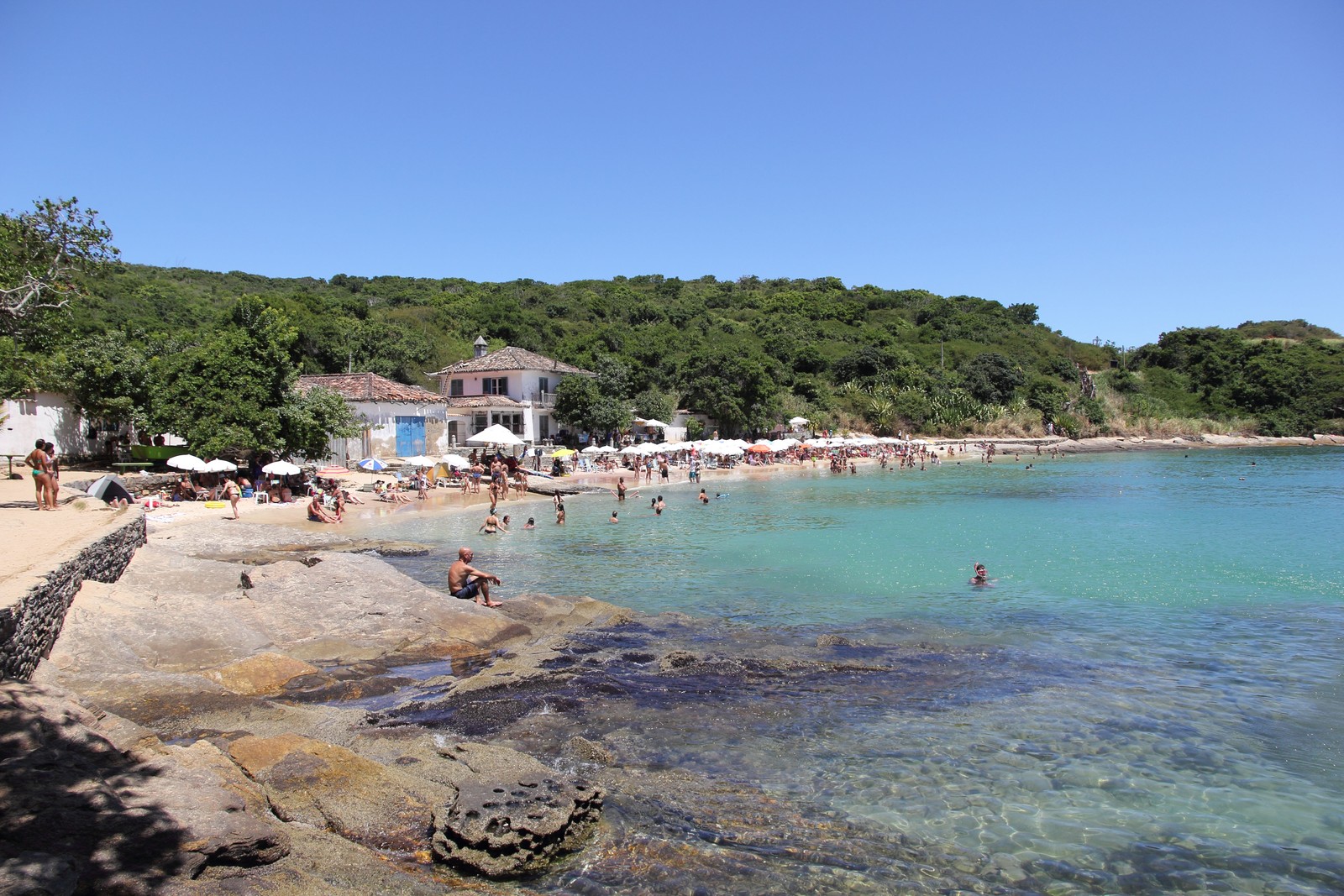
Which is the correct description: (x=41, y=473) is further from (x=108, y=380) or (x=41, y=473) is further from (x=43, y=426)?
(x=43, y=426)

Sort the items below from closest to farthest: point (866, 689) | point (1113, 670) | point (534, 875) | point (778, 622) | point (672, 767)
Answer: point (534, 875)
point (672, 767)
point (866, 689)
point (1113, 670)
point (778, 622)

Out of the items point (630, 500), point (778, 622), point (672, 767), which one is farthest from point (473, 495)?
point (672, 767)

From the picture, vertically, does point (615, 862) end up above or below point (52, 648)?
below

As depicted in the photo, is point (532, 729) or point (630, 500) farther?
point (630, 500)

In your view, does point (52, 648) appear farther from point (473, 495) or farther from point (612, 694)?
point (473, 495)

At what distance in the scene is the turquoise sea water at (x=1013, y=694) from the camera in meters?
5.99

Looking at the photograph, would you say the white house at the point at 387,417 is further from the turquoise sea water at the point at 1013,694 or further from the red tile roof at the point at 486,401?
the turquoise sea water at the point at 1013,694

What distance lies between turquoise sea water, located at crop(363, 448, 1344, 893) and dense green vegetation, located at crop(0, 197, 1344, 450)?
8.59 metres

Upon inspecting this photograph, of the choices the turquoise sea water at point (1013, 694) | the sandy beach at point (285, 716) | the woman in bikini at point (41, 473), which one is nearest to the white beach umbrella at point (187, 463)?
the turquoise sea water at point (1013, 694)

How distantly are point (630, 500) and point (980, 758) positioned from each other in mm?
23540

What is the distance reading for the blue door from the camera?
37.1 meters

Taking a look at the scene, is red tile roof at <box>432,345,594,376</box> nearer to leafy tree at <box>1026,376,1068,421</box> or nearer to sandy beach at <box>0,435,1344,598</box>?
sandy beach at <box>0,435,1344,598</box>

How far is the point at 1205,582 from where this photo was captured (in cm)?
1620

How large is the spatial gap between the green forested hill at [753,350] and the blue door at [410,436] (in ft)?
16.5
